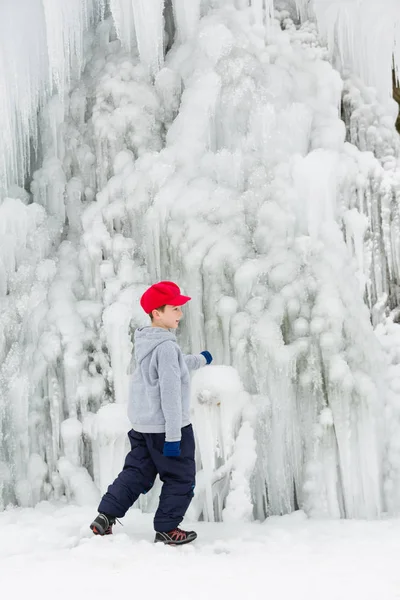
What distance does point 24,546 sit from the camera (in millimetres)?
2807

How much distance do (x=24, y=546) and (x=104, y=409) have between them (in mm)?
856

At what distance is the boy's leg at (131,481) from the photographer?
2.77m

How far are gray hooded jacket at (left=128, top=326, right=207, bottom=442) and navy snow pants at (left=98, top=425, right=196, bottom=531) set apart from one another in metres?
0.08

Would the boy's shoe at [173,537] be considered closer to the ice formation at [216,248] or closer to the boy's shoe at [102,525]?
the boy's shoe at [102,525]

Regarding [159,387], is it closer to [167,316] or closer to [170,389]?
[170,389]

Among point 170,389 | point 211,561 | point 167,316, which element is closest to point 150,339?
point 167,316

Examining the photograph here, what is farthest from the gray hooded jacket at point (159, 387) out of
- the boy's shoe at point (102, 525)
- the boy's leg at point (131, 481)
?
the boy's shoe at point (102, 525)

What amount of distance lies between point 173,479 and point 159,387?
39 cm

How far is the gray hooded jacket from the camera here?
8.80 ft

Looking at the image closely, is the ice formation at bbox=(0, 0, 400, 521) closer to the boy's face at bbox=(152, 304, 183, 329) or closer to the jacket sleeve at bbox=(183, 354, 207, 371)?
the jacket sleeve at bbox=(183, 354, 207, 371)

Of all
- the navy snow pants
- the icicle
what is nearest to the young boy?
the navy snow pants

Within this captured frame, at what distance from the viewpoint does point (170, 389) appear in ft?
8.84

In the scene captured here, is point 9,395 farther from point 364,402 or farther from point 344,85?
Answer: point 344,85

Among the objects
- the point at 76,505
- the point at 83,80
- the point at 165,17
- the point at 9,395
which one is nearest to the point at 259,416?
the point at 76,505
